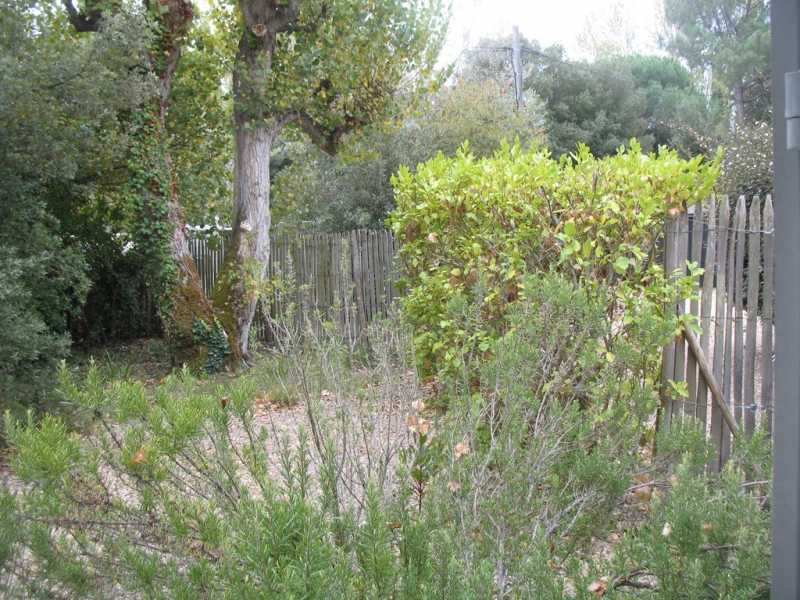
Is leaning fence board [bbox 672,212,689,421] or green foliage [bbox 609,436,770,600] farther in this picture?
leaning fence board [bbox 672,212,689,421]

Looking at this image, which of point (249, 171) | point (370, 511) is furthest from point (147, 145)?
point (370, 511)

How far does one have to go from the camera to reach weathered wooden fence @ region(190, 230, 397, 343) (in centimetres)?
991

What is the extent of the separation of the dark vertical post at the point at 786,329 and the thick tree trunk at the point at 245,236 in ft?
29.3

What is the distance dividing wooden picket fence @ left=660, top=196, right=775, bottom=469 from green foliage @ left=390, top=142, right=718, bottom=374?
142mm

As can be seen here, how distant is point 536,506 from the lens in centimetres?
237

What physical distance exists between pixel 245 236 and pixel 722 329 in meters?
7.24

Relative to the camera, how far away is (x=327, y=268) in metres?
10.8

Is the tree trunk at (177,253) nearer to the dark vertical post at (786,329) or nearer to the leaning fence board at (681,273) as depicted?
the leaning fence board at (681,273)

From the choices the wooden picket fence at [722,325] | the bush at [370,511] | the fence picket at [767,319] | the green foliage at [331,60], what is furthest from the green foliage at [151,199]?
the fence picket at [767,319]

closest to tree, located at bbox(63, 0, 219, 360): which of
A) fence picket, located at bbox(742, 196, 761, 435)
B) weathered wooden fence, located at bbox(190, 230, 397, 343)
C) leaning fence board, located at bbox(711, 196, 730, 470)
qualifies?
weathered wooden fence, located at bbox(190, 230, 397, 343)

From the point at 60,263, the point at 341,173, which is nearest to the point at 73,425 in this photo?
the point at 60,263

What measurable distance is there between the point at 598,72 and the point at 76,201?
64.0ft

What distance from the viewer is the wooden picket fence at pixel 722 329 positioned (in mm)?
3807

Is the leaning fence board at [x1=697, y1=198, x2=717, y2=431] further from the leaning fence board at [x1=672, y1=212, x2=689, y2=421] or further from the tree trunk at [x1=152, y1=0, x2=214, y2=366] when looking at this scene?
the tree trunk at [x1=152, y1=0, x2=214, y2=366]
